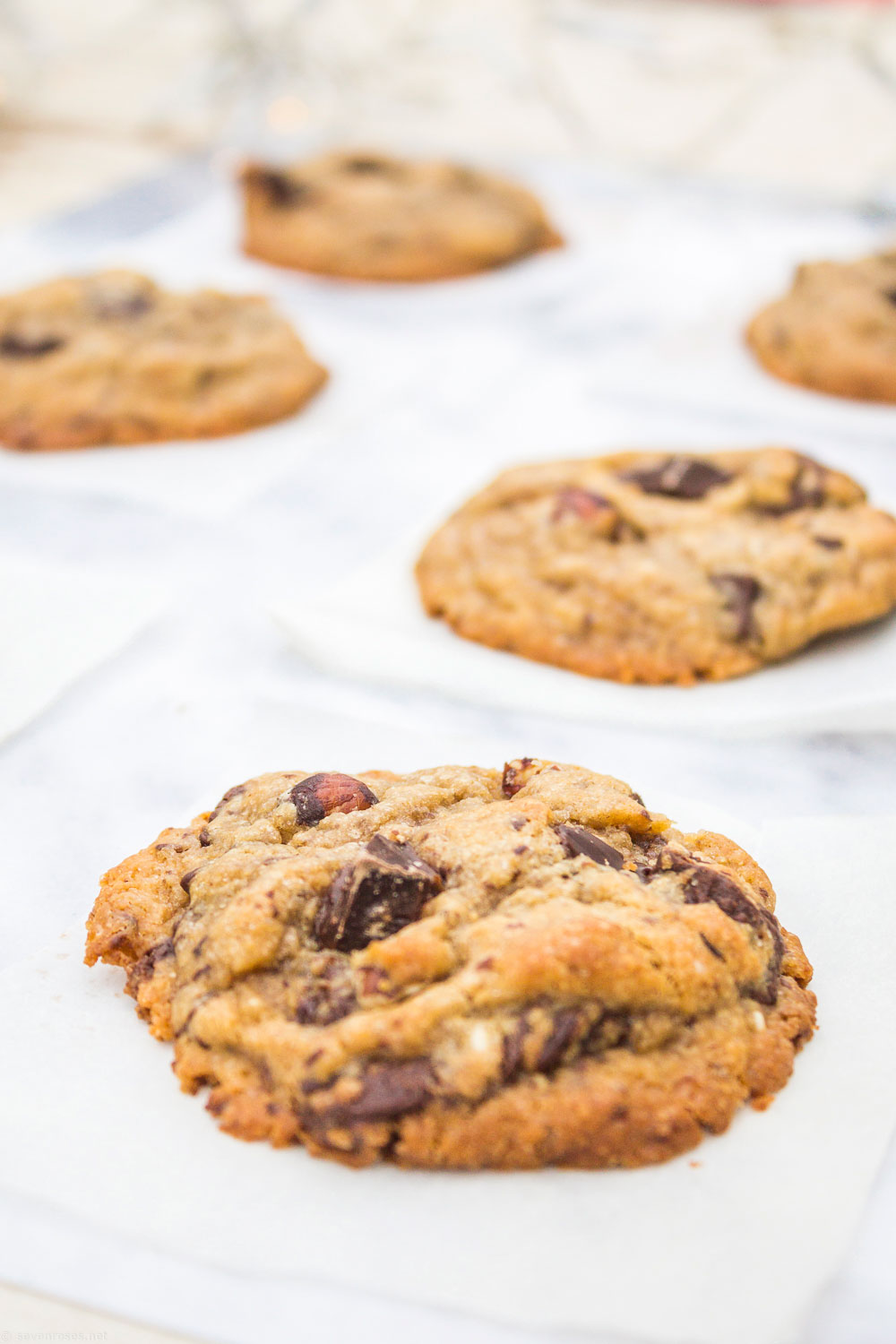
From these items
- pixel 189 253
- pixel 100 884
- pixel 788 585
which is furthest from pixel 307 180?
pixel 100 884

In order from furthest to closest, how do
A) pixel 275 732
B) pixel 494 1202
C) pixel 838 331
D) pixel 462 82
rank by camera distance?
pixel 462 82 < pixel 838 331 < pixel 275 732 < pixel 494 1202

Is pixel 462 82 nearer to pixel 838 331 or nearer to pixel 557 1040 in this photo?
pixel 838 331

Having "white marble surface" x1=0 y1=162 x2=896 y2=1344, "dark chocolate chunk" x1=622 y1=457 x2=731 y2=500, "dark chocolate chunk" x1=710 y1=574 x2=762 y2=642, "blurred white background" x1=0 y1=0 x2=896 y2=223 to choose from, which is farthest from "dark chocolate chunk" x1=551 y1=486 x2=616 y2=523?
"blurred white background" x1=0 y1=0 x2=896 y2=223

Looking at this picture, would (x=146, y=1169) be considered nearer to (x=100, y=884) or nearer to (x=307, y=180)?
(x=100, y=884)

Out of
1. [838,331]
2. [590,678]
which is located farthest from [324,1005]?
[838,331]

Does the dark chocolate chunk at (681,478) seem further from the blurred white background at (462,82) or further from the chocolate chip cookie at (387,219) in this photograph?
the blurred white background at (462,82)

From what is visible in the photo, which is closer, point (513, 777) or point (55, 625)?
point (513, 777)

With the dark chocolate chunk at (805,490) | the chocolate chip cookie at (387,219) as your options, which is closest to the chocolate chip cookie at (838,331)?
the dark chocolate chunk at (805,490)
